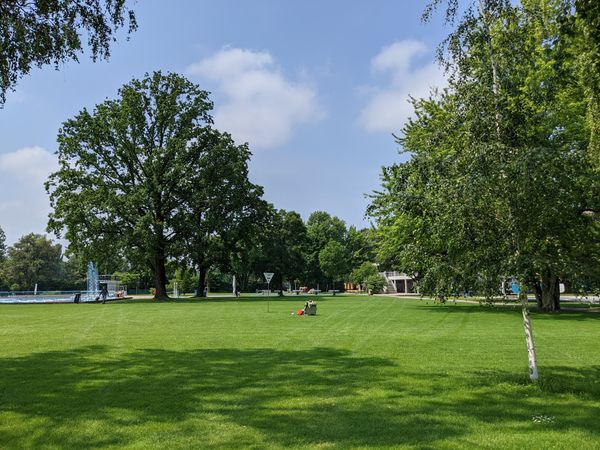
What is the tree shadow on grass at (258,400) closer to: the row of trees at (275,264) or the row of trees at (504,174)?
the row of trees at (504,174)

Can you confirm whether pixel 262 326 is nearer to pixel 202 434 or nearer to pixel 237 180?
pixel 202 434

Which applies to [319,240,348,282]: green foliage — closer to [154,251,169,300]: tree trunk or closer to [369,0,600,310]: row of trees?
[154,251,169,300]: tree trunk

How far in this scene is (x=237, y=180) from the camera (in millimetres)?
49250

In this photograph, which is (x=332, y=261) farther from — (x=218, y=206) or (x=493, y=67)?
(x=493, y=67)

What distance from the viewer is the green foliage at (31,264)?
91375 millimetres

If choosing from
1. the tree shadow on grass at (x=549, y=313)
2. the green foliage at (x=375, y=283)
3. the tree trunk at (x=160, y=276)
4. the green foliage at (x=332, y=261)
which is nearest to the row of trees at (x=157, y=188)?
the tree trunk at (x=160, y=276)

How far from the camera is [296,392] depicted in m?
8.52

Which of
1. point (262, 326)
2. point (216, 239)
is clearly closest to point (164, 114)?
point (216, 239)

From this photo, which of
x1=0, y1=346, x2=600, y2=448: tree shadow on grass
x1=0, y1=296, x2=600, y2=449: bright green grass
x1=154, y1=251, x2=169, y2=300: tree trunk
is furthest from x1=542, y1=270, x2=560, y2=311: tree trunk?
x1=154, y1=251, x2=169, y2=300: tree trunk

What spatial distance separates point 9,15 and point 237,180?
3870cm

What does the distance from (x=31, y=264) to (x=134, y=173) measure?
5518 centimetres

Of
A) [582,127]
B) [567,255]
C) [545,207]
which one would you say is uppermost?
[582,127]

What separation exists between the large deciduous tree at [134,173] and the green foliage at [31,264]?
171 feet

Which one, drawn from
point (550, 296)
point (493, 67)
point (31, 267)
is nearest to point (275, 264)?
point (550, 296)
